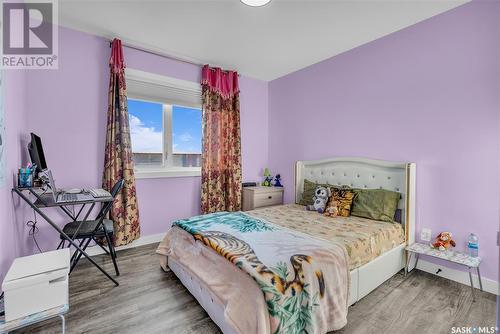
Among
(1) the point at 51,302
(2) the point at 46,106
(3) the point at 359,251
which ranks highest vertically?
(2) the point at 46,106

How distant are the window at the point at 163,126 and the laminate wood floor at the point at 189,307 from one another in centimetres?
145

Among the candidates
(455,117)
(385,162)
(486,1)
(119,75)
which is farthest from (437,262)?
(119,75)

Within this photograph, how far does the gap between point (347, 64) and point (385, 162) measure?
1.40 metres

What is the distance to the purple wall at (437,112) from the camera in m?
2.08

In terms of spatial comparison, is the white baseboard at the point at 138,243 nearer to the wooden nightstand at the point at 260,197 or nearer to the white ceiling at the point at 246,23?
the wooden nightstand at the point at 260,197

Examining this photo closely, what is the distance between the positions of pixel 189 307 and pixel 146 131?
2452 mm

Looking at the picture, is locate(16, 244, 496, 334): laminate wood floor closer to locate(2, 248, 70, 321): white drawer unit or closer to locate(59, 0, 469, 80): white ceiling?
locate(2, 248, 70, 321): white drawer unit

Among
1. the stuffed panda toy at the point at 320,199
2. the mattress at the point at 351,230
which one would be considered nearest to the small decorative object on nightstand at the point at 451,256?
the mattress at the point at 351,230

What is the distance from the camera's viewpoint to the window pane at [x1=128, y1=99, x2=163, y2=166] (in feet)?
10.7

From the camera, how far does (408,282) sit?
2264 mm

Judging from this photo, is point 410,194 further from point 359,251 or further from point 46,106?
point 46,106

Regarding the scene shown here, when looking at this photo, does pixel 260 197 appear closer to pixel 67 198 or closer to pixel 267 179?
pixel 267 179

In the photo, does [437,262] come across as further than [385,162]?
No

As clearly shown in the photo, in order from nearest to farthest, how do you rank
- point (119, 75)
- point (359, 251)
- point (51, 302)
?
point (51, 302) → point (359, 251) → point (119, 75)
